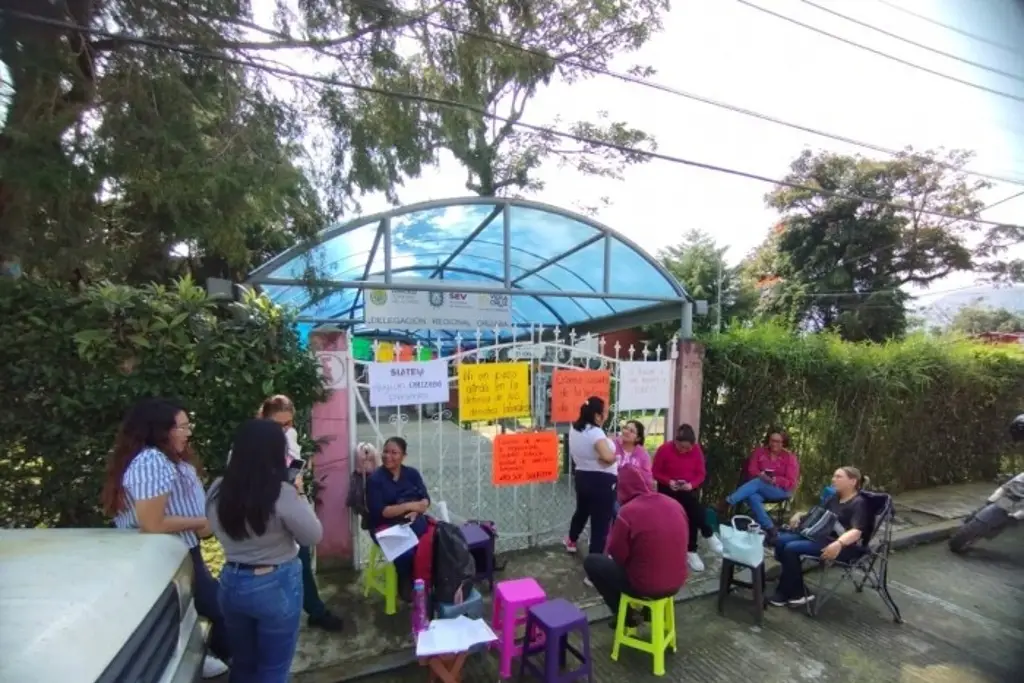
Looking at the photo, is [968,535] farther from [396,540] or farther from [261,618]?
[261,618]

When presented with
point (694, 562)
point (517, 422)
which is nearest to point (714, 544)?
point (694, 562)

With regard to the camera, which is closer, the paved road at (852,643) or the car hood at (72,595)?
the car hood at (72,595)

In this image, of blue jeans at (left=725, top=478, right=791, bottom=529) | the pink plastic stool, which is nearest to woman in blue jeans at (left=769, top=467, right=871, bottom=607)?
blue jeans at (left=725, top=478, right=791, bottom=529)

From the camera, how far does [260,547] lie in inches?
89.4

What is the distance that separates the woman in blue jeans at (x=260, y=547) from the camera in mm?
2195

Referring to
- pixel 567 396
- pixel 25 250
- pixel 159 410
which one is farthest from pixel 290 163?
pixel 567 396

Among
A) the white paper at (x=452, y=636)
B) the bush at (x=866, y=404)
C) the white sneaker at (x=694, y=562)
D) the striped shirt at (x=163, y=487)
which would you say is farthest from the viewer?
the bush at (x=866, y=404)

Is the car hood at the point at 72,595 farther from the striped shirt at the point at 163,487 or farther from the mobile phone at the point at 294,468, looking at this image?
the mobile phone at the point at 294,468

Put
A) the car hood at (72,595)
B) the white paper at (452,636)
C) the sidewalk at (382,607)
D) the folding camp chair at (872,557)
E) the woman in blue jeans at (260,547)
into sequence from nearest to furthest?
the car hood at (72,595) < the woman in blue jeans at (260,547) < the white paper at (452,636) < the sidewalk at (382,607) < the folding camp chair at (872,557)

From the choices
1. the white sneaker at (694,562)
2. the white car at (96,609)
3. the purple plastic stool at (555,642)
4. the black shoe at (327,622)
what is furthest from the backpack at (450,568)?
the white sneaker at (694,562)

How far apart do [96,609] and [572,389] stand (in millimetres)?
3852

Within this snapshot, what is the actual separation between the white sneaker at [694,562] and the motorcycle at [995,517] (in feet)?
9.52

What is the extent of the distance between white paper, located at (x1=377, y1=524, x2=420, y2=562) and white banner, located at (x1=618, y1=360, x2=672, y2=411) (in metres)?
2.56

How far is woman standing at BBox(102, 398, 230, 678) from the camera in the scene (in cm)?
233
